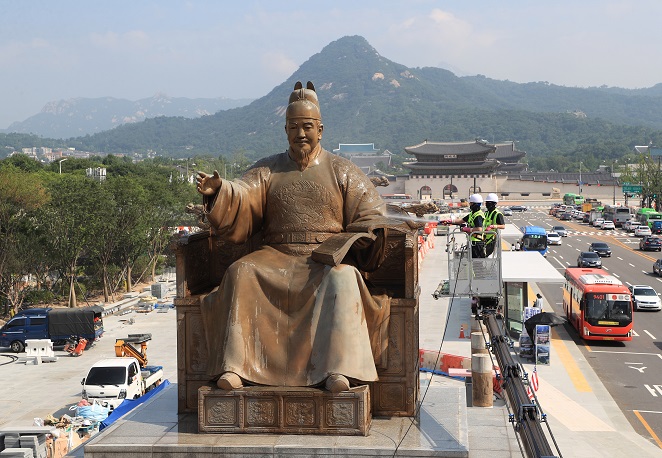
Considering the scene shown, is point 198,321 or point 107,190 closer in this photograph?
point 198,321

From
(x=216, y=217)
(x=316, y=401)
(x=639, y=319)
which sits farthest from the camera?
(x=639, y=319)

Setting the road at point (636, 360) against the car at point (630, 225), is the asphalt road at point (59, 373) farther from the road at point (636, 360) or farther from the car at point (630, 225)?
the car at point (630, 225)

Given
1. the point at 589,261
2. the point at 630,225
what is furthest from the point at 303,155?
the point at 630,225

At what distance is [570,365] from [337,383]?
44.2ft

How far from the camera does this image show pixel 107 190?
3628 centimetres

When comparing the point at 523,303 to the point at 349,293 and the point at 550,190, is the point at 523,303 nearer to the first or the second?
the point at 349,293

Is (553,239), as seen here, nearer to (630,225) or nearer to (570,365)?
(630,225)

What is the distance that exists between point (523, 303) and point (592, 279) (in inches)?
95.0

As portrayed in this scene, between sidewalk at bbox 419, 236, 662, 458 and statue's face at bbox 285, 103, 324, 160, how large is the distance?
8.96 ft

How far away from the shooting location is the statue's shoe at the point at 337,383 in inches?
324

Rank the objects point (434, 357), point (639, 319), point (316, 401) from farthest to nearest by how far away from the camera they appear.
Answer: point (639, 319) < point (434, 357) < point (316, 401)

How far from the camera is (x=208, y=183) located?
28.9ft

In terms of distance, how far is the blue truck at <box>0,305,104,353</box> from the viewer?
23984 mm

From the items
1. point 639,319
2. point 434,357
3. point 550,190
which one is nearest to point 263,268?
point 434,357
